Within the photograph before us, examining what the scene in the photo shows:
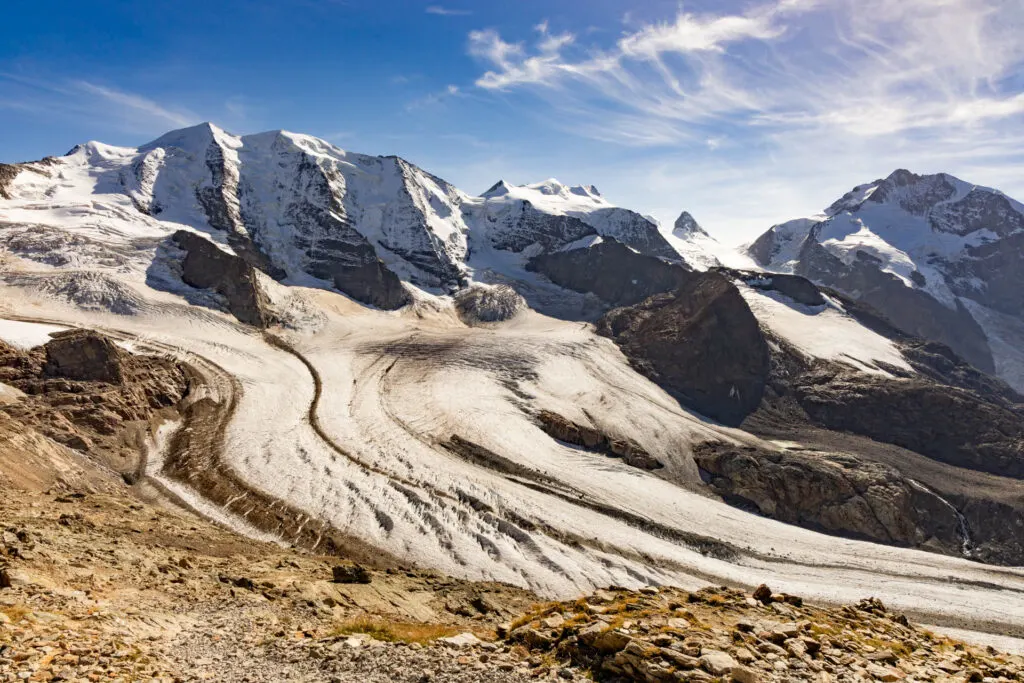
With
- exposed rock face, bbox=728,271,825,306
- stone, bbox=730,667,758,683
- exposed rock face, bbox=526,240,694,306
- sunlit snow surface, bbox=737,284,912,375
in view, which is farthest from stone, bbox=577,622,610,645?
exposed rock face, bbox=526,240,694,306

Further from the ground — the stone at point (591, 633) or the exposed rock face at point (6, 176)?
the exposed rock face at point (6, 176)

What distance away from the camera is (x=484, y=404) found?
272 feet

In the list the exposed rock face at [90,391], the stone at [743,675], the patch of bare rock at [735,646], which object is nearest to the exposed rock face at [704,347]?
the exposed rock face at [90,391]

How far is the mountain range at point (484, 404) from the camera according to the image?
5169cm

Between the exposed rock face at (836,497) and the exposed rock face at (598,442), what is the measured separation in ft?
27.4

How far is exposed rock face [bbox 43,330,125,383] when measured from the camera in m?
65.2

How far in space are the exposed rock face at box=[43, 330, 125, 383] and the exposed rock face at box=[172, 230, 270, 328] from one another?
1531 inches

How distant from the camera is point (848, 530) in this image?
74.1 meters

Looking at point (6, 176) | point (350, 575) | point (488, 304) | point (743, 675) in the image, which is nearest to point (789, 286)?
point (488, 304)

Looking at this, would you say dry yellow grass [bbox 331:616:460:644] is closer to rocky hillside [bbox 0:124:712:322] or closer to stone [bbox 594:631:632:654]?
stone [bbox 594:631:632:654]

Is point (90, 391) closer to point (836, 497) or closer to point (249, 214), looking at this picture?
point (836, 497)

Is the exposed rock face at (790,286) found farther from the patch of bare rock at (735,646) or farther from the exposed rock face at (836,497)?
the patch of bare rock at (735,646)

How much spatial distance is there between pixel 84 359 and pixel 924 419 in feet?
386

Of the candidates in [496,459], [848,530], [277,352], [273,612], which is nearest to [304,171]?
[277,352]
